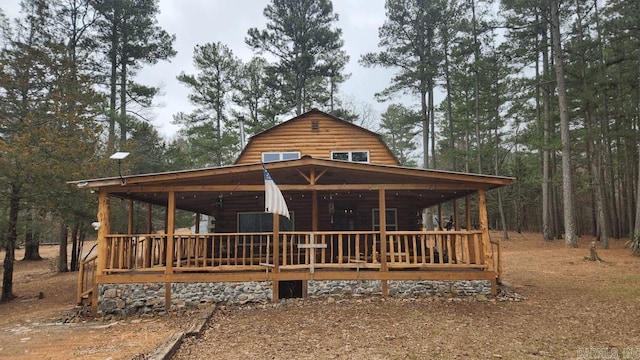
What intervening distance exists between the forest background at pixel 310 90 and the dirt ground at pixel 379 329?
17.5 ft

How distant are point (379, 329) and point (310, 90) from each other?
2215 centimetres

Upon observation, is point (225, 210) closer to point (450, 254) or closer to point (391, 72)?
point (450, 254)

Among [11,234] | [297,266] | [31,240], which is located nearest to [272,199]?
[297,266]

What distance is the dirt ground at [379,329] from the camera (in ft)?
18.1

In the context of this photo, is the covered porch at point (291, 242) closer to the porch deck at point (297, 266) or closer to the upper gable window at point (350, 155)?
the porch deck at point (297, 266)

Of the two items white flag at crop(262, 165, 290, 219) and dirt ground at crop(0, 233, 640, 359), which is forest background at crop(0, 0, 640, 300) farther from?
white flag at crop(262, 165, 290, 219)

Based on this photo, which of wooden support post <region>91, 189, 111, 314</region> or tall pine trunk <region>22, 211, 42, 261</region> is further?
tall pine trunk <region>22, 211, 42, 261</region>

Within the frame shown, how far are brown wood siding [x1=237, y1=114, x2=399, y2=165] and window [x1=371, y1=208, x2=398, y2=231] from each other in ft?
6.73

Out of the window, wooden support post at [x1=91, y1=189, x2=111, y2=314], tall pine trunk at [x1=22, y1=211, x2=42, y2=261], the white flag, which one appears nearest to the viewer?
the white flag

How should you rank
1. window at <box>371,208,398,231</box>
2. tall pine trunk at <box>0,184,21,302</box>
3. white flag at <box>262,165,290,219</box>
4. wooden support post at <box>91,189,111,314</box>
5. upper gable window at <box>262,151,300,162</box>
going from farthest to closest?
upper gable window at <box>262,151,300,162</box>
window at <box>371,208,398,231</box>
tall pine trunk at <box>0,184,21,302</box>
wooden support post at <box>91,189,111,314</box>
white flag at <box>262,165,290,219</box>

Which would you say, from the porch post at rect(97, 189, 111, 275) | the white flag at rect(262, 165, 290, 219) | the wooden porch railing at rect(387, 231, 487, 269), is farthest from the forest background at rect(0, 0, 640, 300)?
the wooden porch railing at rect(387, 231, 487, 269)

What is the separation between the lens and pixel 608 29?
52.5 ft

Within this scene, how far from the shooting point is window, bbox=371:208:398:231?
12211mm

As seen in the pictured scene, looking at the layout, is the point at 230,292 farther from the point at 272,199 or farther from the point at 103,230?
the point at 103,230
